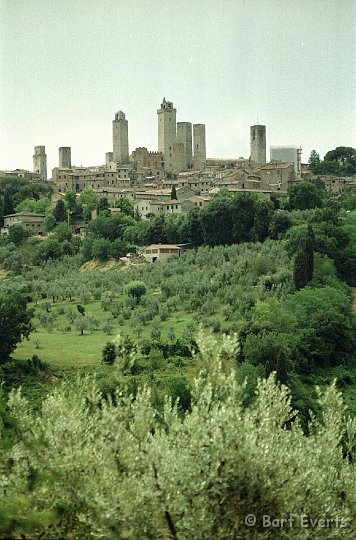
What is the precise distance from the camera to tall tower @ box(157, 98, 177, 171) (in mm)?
79250

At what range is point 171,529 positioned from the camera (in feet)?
31.2

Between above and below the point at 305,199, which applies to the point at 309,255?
below

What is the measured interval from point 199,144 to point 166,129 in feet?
10.6

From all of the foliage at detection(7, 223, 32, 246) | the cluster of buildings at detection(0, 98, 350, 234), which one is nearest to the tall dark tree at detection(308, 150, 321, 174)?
the cluster of buildings at detection(0, 98, 350, 234)

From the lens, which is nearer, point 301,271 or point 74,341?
point 74,341

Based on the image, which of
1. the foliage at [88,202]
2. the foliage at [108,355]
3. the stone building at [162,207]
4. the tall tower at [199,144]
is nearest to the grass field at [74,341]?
the foliage at [108,355]

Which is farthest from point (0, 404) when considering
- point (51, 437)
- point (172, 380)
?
point (172, 380)

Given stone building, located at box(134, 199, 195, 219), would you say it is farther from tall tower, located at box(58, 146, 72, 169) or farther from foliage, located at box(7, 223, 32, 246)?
tall tower, located at box(58, 146, 72, 169)

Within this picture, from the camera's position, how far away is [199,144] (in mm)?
81000

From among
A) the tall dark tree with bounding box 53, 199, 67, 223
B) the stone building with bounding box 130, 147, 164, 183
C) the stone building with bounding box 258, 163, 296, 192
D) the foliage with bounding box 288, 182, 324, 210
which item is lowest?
the tall dark tree with bounding box 53, 199, 67, 223

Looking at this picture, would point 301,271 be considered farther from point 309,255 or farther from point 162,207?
point 162,207

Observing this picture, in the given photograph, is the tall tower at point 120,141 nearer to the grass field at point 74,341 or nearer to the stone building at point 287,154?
the stone building at point 287,154

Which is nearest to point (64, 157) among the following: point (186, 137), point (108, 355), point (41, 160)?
point (41, 160)

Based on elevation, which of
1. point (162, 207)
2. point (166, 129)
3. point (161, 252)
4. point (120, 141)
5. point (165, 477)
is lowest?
point (161, 252)
